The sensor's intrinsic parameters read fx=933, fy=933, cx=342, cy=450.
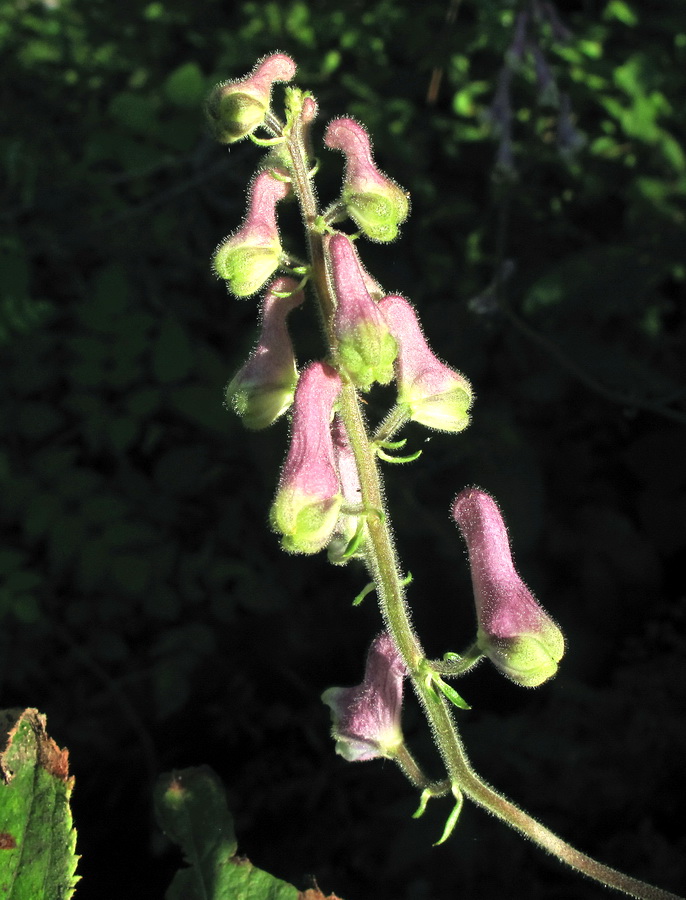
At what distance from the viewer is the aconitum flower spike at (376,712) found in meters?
1.68

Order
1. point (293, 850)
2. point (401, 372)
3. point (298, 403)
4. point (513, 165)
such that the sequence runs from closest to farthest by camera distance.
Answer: point (298, 403) < point (401, 372) < point (293, 850) < point (513, 165)

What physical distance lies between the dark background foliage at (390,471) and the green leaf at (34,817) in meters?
1.28

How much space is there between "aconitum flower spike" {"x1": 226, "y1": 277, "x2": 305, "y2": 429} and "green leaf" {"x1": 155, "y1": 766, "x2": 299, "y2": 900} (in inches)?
25.3

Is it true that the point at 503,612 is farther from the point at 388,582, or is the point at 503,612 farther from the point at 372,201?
the point at 372,201

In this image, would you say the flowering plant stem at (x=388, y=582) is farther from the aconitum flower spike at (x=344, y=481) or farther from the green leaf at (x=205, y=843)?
the green leaf at (x=205, y=843)

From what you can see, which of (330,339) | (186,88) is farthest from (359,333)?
(186,88)

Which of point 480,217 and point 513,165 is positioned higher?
point 513,165

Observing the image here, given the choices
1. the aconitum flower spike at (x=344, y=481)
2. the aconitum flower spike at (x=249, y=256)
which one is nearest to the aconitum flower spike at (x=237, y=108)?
the aconitum flower spike at (x=249, y=256)

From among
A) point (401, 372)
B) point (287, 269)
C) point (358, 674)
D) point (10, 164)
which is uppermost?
point (287, 269)

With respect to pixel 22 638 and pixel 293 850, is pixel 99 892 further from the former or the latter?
pixel 22 638

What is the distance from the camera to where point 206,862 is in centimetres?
154

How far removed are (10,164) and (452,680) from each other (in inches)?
92.4

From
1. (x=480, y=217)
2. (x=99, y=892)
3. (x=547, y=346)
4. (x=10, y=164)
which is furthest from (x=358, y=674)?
(x=10, y=164)

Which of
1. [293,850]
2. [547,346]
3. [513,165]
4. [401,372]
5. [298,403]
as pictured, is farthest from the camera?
[513,165]
